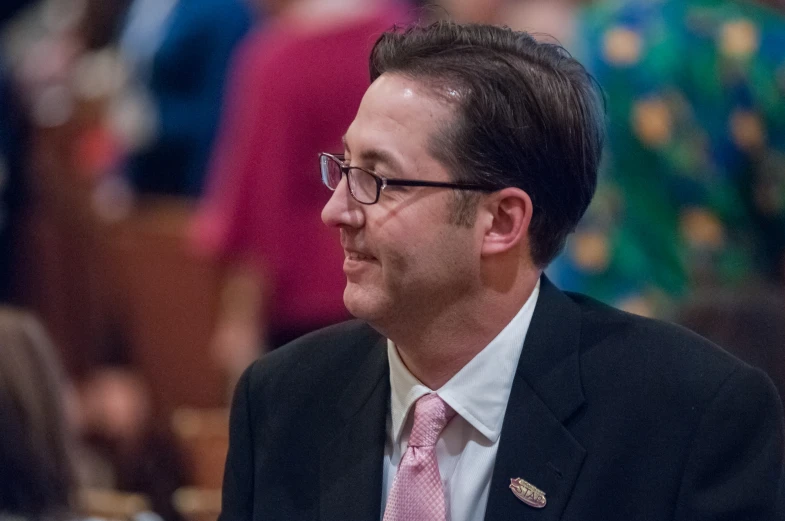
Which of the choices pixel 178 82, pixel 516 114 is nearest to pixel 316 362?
pixel 516 114

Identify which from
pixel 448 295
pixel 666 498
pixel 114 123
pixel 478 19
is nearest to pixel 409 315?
pixel 448 295

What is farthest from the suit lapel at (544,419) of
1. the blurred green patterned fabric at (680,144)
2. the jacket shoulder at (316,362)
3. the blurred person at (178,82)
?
the blurred person at (178,82)

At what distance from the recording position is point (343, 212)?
6.49 feet

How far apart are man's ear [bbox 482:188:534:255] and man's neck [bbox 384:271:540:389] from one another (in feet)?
0.29

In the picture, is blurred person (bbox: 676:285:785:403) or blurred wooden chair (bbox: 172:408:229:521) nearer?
blurred person (bbox: 676:285:785:403)

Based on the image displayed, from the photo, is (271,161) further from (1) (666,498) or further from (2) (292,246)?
(1) (666,498)

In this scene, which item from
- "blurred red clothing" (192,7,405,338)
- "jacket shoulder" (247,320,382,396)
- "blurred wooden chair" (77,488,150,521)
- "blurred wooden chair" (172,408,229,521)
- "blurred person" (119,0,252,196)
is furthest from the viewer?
"blurred person" (119,0,252,196)

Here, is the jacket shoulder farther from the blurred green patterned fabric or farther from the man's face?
the blurred green patterned fabric

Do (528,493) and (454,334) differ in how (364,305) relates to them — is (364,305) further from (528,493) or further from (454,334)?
(528,493)

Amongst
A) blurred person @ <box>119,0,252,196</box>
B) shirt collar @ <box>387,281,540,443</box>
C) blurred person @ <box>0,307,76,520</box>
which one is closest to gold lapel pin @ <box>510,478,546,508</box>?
shirt collar @ <box>387,281,540,443</box>

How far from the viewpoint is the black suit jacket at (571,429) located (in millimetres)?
1846

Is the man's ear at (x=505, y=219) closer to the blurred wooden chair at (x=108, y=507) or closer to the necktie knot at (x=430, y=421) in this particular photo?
the necktie knot at (x=430, y=421)

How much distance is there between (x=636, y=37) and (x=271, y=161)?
1.21 m

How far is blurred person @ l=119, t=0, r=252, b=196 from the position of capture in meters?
4.64
